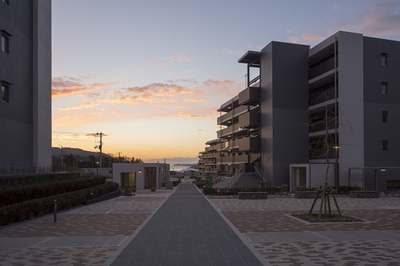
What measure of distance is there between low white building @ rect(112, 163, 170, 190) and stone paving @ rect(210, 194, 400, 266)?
2965cm

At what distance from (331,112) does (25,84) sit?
90.2 feet

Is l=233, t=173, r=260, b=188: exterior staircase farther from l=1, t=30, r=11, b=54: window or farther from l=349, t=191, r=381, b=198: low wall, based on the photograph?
l=1, t=30, r=11, b=54: window

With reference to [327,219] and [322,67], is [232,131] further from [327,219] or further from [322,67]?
[327,219]

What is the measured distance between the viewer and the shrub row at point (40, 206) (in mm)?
14625

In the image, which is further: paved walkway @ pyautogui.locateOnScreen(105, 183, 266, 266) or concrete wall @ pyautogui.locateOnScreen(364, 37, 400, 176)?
concrete wall @ pyautogui.locateOnScreen(364, 37, 400, 176)

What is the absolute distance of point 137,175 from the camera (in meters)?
46.0

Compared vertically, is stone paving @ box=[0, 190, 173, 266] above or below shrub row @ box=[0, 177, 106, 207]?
below

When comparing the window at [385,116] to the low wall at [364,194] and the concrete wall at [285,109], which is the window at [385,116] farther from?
the low wall at [364,194]

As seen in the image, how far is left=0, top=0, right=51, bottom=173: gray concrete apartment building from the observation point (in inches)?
872

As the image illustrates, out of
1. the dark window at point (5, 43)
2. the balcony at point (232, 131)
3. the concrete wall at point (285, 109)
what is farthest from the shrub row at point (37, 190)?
the balcony at point (232, 131)

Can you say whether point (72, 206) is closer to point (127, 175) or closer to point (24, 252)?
point (24, 252)

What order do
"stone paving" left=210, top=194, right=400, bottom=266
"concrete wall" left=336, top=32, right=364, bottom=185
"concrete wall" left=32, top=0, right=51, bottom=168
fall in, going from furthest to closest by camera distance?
"concrete wall" left=336, top=32, right=364, bottom=185 → "concrete wall" left=32, top=0, right=51, bottom=168 → "stone paving" left=210, top=194, right=400, bottom=266

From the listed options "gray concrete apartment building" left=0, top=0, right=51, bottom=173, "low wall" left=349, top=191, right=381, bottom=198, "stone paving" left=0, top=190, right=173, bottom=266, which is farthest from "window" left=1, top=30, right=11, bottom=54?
"low wall" left=349, top=191, right=381, bottom=198

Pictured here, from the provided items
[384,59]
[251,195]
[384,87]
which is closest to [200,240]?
[251,195]
